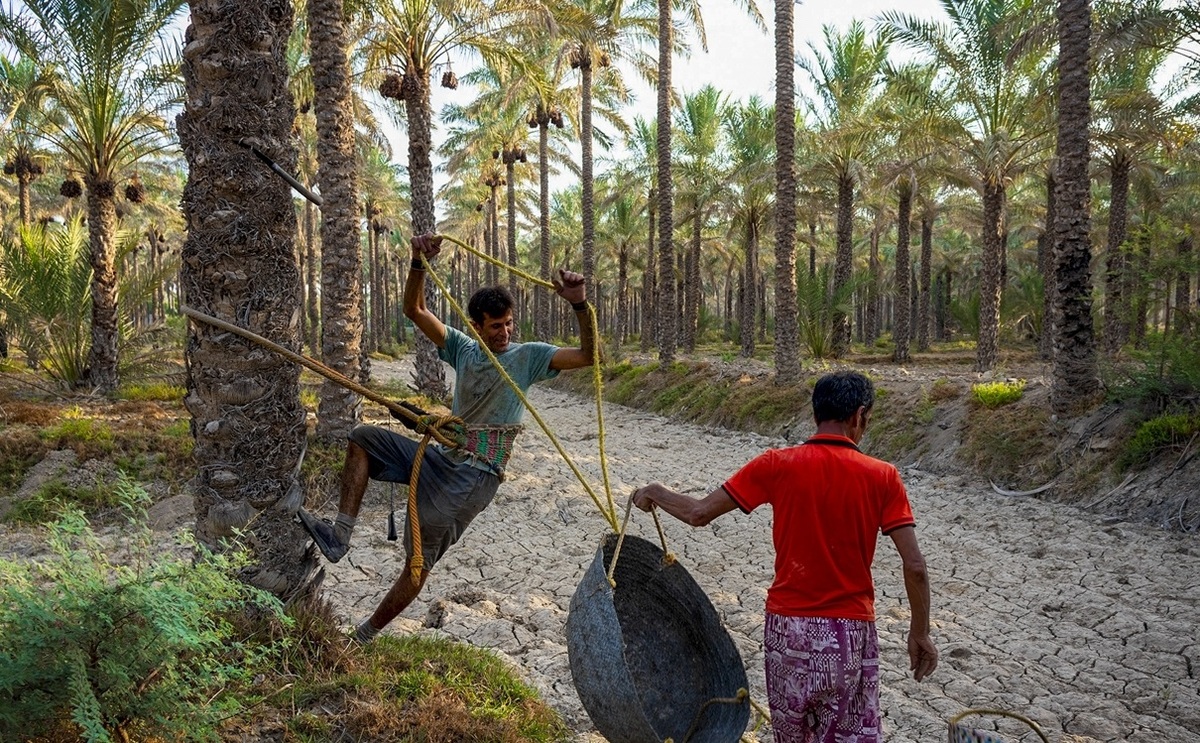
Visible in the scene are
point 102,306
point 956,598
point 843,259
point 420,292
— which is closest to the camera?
point 420,292

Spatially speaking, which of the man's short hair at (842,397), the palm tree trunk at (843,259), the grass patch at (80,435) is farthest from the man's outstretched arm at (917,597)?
the palm tree trunk at (843,259)

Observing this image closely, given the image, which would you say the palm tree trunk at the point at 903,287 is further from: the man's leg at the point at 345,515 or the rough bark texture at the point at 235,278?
the rough bark texture at the point at 235,278

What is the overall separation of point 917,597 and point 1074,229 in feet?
27.7

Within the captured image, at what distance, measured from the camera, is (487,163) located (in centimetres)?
3388

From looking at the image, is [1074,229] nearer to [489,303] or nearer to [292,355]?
[489,303]

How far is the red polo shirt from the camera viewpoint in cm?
263

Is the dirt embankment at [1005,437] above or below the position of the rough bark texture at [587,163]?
below

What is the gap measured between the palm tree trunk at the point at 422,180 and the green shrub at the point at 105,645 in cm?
1128

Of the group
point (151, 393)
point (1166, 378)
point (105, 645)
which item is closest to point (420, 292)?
point (105, 645)

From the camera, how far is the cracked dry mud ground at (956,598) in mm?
4359

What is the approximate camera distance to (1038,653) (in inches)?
196

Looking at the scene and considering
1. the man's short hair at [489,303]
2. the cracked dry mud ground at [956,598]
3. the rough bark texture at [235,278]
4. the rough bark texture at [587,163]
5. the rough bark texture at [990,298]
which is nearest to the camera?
the rough bark texture at [235,278]

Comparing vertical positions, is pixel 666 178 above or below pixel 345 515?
above

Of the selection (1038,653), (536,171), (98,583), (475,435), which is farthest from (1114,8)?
(536,171)
